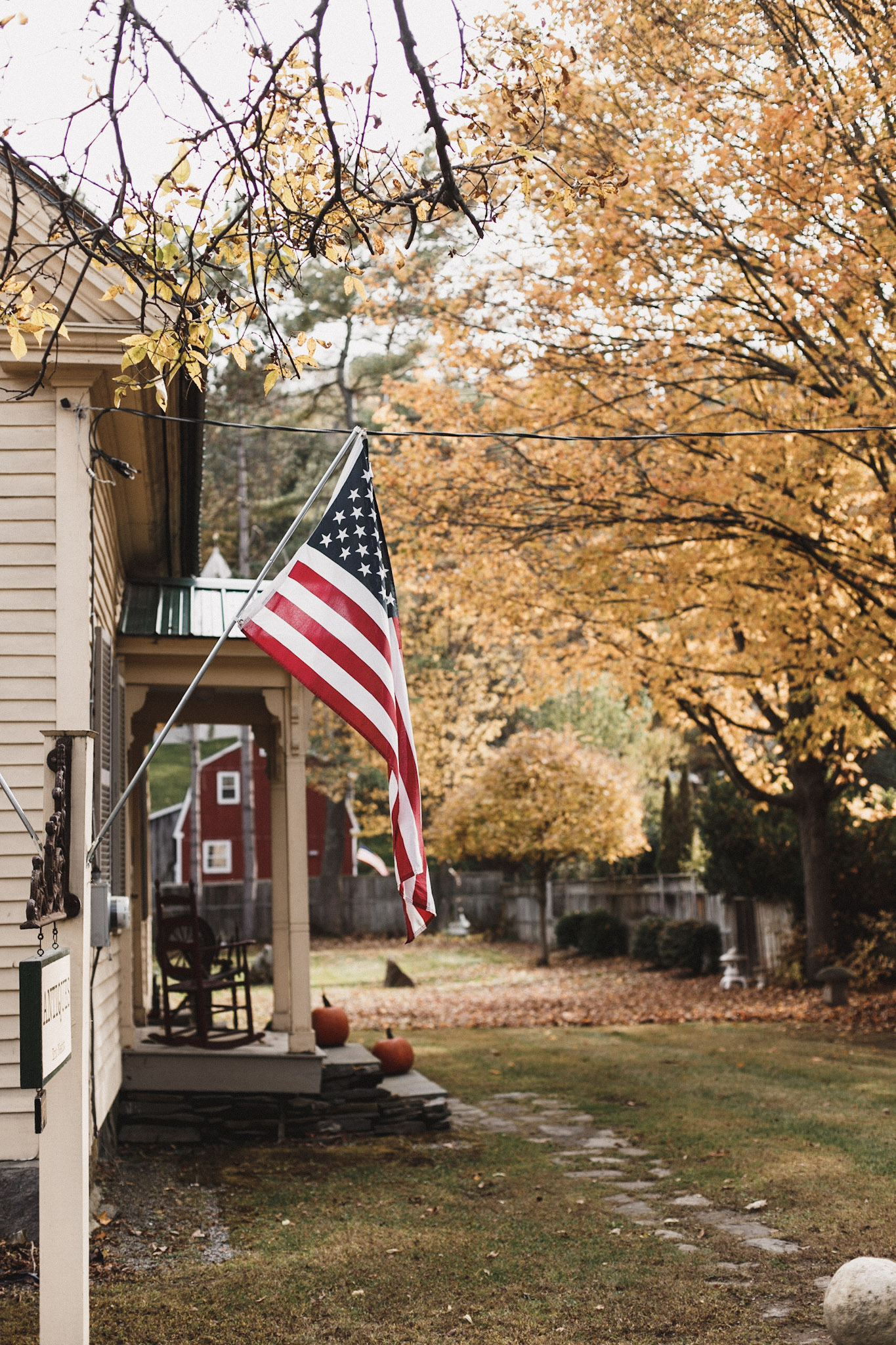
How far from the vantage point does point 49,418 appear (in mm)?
6207

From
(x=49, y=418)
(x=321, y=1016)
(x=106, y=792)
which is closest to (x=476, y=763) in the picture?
(x=321, y=1016)

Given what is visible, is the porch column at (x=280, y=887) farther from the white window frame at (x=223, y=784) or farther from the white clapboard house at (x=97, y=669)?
the white window frame at (x=223, y=784)

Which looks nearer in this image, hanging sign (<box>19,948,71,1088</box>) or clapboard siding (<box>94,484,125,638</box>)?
hanging sign (<box>19,948,71,1088</box>)

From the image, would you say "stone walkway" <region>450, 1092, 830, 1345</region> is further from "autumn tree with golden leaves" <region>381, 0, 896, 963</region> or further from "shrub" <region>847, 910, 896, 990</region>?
"shrub" <region>847, 910, 896, 990</region>

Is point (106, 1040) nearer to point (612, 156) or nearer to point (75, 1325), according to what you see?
point (75, 1325)

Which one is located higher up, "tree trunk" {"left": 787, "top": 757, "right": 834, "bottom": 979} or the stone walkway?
"tree trunk" {"left": 787, "top": 757, "right": 834, "bottom": 979}

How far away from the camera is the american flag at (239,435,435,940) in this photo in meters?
4.48

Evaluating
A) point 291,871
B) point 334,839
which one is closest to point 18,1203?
point 291,871

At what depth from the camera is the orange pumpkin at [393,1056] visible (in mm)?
9453

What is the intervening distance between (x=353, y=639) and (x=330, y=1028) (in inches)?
228

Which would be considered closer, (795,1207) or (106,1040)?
(795,1207)

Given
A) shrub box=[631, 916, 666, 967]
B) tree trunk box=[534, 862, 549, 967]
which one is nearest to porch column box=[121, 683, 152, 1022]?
shrub box=[631, 916, 666, 967]

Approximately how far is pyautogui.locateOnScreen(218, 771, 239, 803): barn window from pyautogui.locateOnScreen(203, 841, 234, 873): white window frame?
1.30 m

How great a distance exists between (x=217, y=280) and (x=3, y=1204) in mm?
4274
